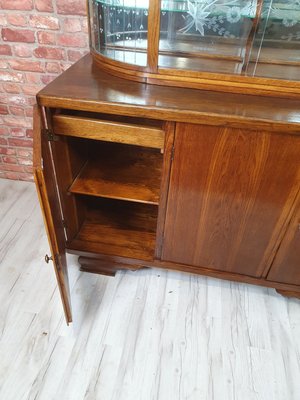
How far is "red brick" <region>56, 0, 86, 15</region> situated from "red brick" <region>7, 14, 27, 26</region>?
172mm

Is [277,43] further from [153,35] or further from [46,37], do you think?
[46,37]

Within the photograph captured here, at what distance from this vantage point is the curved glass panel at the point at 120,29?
968mm

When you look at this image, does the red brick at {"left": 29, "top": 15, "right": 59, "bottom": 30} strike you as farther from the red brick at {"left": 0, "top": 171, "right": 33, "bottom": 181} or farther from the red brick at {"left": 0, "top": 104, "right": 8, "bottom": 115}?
the red brick at {"left": 0, "top": 171, "right": 33, "bottom": 181}

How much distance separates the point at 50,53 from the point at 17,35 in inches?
6.2

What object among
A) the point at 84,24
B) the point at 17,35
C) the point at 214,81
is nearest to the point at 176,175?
the point at 214,81

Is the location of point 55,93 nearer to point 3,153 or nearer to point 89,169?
point 89,169

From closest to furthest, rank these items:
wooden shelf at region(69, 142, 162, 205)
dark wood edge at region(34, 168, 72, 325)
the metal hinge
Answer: dark wood edge at region(34, 168, 72, 325), the metal hinge, wooden shelf at region(69, 142, 162, 205)

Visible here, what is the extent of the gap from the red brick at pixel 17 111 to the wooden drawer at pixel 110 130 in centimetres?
73

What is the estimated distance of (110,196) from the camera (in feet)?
3.72

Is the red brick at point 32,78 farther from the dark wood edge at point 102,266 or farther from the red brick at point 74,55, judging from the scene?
the dark wood edge at point 102,266

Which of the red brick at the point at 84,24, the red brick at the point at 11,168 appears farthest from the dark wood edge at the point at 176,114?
the red brick at the point at 11,168

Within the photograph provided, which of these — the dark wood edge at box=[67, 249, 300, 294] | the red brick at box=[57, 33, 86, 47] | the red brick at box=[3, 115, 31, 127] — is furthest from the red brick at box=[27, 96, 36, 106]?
the dark wood edge at box=[67, 249, 300, 294]

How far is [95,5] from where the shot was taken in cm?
105

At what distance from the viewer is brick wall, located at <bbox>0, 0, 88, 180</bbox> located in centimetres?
126
